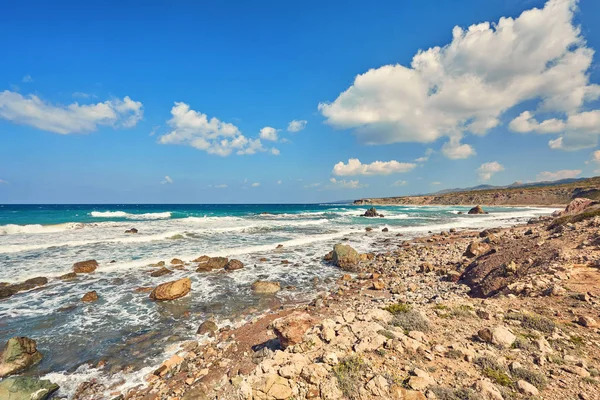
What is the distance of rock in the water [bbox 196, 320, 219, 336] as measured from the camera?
870 cm

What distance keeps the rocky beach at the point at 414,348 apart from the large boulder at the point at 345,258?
5463 mm

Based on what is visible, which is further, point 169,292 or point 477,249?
point 477,249

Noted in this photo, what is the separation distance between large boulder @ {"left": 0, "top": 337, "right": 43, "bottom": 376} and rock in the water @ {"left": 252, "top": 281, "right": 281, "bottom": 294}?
7425 mm

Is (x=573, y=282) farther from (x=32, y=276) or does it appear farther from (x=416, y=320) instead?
(x=32, y=276)

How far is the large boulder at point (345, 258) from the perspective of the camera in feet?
54.0

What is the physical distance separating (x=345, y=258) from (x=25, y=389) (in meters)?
14.2

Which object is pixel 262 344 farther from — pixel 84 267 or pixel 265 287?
pixel 84 267

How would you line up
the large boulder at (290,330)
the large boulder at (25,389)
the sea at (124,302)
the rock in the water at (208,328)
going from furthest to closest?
the rock in the water at (208,328), the sea at (124,302), the large boulder at (290,330), the large boulder at (25,389)

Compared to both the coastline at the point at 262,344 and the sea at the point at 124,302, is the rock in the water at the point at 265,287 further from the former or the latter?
the coastline at the point at 262,344

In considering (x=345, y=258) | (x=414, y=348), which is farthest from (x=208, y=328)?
(x=345, y=258)

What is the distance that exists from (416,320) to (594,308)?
15.3 ft

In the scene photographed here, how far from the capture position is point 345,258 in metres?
16.7

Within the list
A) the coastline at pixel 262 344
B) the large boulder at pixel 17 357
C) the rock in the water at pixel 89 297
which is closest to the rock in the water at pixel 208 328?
the coastline at pixel 262 344

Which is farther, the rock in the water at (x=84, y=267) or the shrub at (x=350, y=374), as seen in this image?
the rock in the water at (x=84, y=267)
